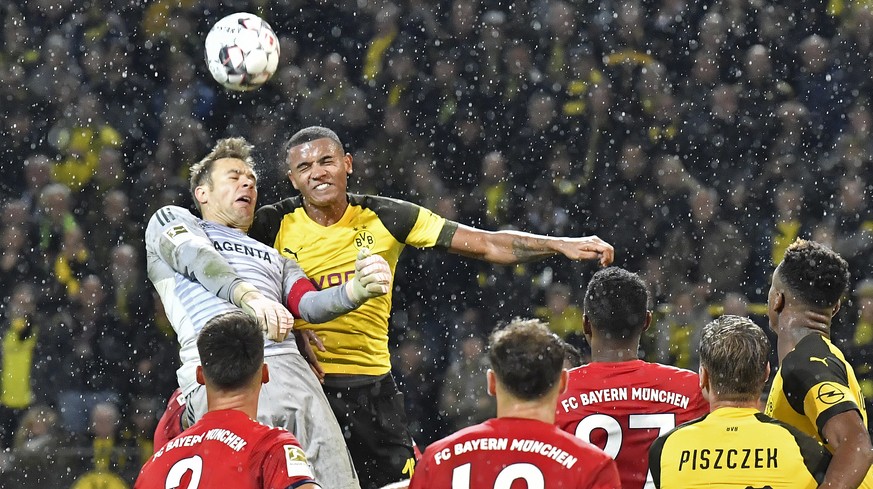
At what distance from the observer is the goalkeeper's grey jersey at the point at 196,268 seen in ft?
14.9

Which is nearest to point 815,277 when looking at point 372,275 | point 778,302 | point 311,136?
point 778,302

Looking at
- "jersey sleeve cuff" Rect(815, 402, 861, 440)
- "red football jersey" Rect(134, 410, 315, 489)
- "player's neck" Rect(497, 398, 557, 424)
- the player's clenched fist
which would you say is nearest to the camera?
"player's neck" Rect(497, 398, 557, 424)

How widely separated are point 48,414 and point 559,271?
3407 millimetres

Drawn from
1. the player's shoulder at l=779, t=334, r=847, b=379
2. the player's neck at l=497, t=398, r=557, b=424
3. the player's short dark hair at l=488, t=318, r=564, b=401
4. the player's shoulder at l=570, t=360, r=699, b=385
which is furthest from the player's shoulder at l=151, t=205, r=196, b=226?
the player's shoulder at l=779, t=334, r=847, b=379

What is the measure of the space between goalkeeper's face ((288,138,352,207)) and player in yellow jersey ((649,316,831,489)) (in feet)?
7.77

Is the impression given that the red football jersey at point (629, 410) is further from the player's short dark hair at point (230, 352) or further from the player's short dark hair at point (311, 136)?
the player's short dark hair at point (311, 136)

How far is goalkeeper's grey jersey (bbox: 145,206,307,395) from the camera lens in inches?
178

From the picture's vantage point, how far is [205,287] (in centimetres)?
454

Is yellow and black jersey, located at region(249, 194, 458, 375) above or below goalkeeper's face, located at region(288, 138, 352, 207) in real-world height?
below

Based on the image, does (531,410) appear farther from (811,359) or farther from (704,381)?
(811,359)

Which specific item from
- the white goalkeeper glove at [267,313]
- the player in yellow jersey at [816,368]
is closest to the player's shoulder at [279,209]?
the white goalkeeper glove at [267,313]

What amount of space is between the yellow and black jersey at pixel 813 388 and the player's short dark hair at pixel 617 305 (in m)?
0.48

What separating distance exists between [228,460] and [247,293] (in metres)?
1.28

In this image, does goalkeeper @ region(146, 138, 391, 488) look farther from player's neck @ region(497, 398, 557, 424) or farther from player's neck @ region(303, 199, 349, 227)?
player's neck @ region(497, 398, 557, 424)
